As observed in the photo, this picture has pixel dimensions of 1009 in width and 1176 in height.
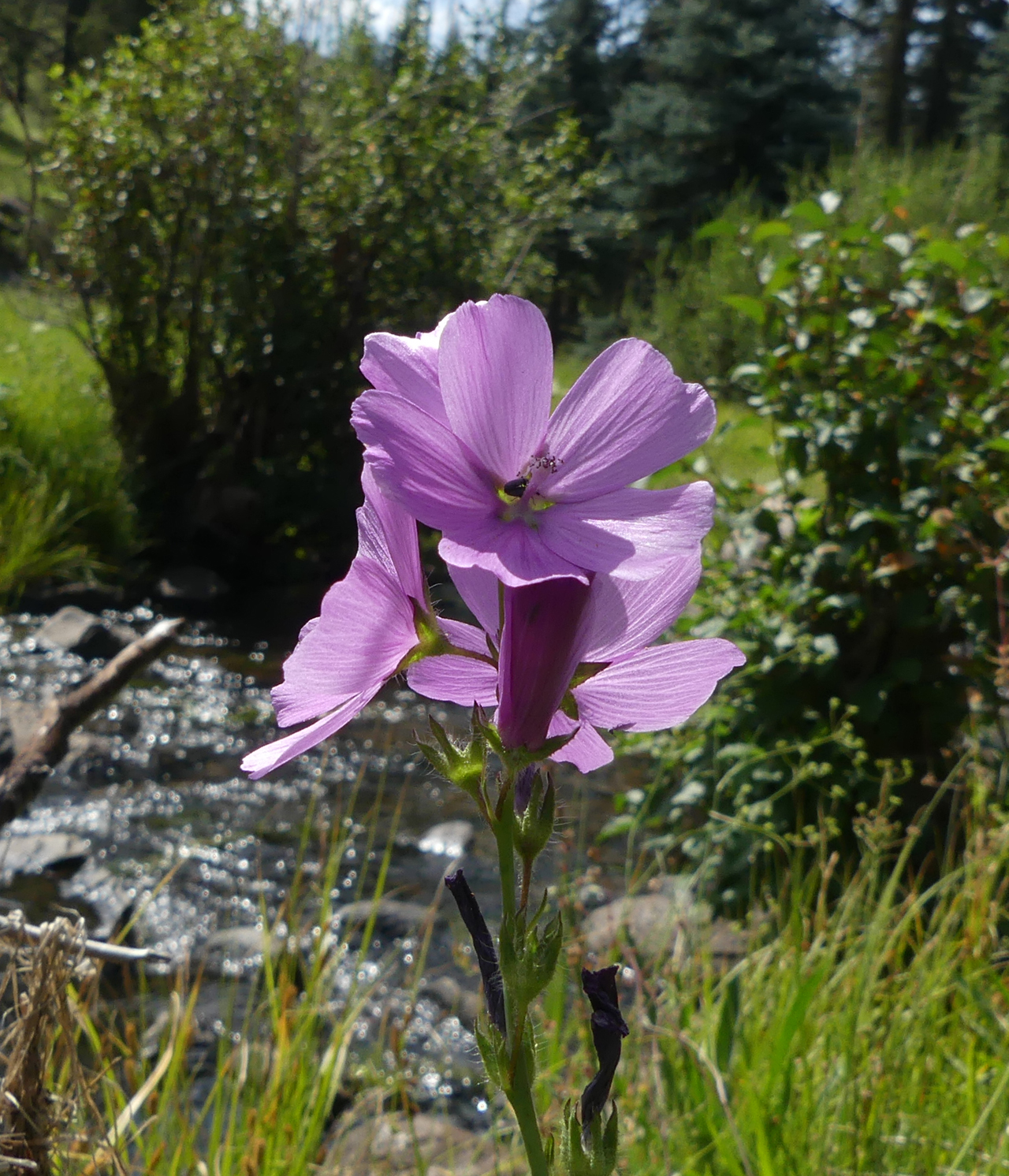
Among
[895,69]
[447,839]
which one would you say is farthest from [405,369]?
[895,69]

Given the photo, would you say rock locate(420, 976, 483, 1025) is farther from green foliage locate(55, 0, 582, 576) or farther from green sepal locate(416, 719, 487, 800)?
green foliage locate(55, 0, 582, 576)

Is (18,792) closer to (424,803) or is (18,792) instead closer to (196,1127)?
(196,1127)

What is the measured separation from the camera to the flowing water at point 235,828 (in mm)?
3467

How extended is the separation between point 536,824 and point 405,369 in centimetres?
30

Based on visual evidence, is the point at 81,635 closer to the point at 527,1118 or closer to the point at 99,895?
the point at 99,895

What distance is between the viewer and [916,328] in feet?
9.46

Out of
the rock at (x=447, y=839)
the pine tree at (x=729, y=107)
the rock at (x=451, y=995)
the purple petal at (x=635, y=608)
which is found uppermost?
the pine tree at (x=729, y=107)

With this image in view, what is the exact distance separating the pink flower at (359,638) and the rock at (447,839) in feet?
12.5

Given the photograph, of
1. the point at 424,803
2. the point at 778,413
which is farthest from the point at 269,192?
the point at 778,413

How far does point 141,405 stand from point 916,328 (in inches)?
237

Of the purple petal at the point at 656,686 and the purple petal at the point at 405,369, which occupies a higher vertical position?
the purple petal at the point at 405,369

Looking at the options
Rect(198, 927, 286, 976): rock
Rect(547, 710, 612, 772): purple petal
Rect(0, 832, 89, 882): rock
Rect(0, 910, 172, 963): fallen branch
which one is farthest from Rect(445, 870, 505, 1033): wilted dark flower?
Rect(0, 832, 89, 882): rock

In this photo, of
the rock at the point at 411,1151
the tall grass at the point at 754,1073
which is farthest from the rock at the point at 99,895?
the tall grass at the point at 754,1073

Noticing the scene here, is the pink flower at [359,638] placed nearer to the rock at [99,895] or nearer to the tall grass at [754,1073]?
the tall grass at [754,1073]
